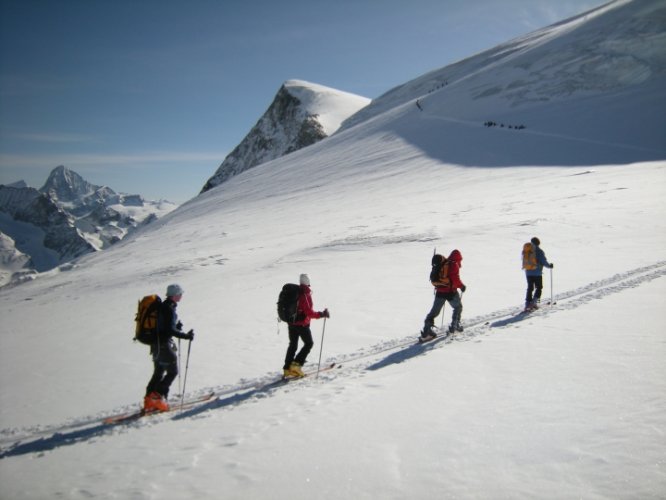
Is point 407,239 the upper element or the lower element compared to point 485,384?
upper

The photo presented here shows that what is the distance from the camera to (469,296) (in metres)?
11.4

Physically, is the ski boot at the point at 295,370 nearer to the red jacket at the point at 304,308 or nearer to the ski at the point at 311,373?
the ski at the point at 311,373

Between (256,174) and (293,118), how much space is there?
7294 centimetres

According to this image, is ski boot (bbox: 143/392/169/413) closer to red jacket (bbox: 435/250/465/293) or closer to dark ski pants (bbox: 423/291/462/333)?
dark ski pants (bbox: 423/291/462/333)

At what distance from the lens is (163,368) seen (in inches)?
254

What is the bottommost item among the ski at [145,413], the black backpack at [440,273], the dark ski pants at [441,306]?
the ski at [145,413]

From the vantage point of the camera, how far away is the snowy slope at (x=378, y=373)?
3885mm

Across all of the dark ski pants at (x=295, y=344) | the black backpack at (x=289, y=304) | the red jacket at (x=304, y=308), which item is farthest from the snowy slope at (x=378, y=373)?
the black backpack at (x=289, y=304)

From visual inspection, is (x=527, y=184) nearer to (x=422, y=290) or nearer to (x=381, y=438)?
(x=422, y=290)

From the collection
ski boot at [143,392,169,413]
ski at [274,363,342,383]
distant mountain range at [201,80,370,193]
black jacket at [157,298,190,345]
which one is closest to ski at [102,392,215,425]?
ski boot at [143,392,169,413]

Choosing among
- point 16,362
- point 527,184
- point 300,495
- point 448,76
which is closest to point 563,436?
point 300,495

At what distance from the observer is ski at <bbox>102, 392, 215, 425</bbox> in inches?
238

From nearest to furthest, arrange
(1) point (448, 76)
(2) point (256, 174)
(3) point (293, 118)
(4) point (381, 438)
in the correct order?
(4) point (381, 438), (2) point (256, 174), (1) point (448, 76), (3) point (293, 118)

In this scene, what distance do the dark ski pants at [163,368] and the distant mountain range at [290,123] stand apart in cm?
10265
